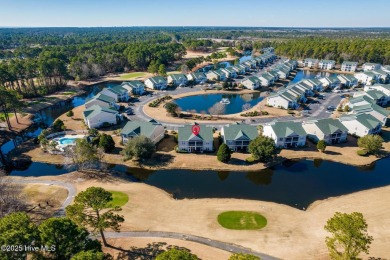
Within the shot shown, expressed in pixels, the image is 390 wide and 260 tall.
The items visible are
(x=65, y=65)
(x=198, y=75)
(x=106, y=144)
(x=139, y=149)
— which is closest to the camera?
(x=139, y=149)

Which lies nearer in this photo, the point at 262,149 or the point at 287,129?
the point at 262,149

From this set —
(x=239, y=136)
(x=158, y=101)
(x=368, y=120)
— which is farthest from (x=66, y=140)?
(x=368, y=120)

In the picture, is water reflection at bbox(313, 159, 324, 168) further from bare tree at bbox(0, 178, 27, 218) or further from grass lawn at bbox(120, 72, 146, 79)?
grass lawn at bbox(120, 72, 146, 79)

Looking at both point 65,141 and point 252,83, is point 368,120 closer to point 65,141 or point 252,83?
point 252,83

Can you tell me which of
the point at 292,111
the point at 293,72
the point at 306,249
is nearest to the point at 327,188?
the point at 306,249

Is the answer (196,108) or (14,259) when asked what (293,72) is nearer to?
(196,108)

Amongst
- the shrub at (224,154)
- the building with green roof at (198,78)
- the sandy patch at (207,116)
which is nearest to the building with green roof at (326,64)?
the building with green roof at (198,78)

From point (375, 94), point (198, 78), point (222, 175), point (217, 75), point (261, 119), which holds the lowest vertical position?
point (222, 175)
